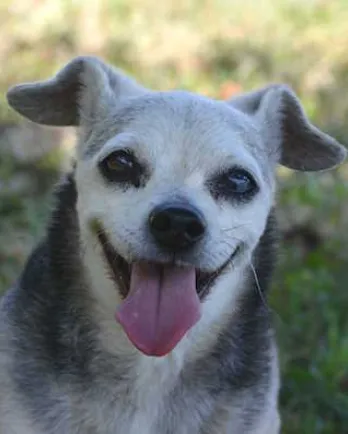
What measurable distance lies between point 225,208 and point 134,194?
0.31 meters

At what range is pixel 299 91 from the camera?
785 cm

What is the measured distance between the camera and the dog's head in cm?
342

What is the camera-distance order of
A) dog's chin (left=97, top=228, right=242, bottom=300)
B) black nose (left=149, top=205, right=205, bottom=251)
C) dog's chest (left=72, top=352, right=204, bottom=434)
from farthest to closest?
dog's chest (left=72, top=352, right=204, bottom=434), dog's chin (left=97, top=228, right=242, bottom=300), black nose (left=149, top=205, right=205, bottom=251)

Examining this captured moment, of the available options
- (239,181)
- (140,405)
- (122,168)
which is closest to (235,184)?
(239,181)

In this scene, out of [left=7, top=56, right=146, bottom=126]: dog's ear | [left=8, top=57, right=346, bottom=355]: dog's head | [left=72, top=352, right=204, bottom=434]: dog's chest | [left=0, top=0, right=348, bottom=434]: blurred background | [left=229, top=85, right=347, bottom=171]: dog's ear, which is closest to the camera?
[left=8, top=57, right=346, bottom=355]: dog's head

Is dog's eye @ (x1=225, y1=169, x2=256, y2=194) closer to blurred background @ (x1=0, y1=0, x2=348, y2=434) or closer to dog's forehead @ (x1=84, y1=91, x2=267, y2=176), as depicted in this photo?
dog's forehead @ (x1=84, y1=91, x2=267, y2=176)

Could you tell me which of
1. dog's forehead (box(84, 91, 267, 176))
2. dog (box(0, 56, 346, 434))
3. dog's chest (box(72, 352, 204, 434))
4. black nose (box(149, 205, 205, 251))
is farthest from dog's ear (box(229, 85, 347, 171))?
dog's chest (box(72, 352, 204, 434))

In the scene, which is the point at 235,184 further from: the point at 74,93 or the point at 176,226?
the point at 74,93

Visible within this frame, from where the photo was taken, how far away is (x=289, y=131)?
4.21 metres

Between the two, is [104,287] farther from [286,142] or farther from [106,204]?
[286,142]

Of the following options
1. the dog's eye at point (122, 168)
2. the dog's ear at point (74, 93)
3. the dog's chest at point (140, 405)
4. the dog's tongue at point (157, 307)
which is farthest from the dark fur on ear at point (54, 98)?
the dog's chest at point (140, 405)

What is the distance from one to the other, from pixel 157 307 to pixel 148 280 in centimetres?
9

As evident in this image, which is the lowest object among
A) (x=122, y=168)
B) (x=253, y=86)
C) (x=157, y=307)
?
(x=253, y=86)

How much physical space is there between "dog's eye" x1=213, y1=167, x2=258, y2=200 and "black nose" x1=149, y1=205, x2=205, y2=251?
26cm
